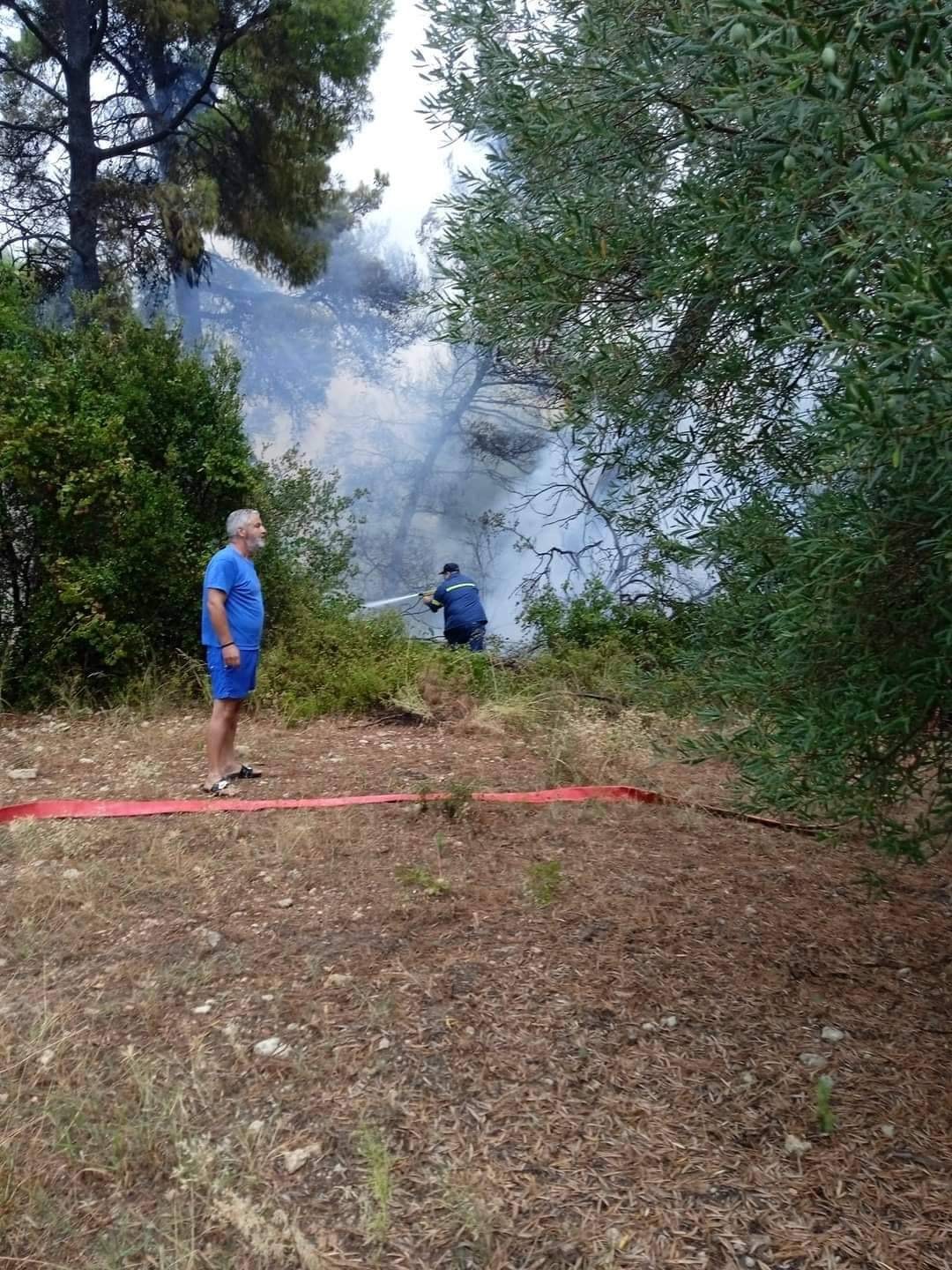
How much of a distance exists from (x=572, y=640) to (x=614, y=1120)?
7692mm

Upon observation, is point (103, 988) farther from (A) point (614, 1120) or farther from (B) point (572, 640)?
(B) point (572, 640)

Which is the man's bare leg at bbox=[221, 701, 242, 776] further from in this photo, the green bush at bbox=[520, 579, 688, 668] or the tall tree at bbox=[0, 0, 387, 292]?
the tall tree at bbox=[0, 0, 387, 292]

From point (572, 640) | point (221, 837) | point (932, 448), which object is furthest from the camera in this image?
point (572, 640)

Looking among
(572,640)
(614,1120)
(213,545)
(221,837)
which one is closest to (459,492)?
(572,640)

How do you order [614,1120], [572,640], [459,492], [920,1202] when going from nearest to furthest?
[920,1202] → [614,1120] → [572,640] → [459,492]

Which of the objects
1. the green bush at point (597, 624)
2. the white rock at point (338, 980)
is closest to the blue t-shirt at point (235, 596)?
the white rock at point (338, 980)

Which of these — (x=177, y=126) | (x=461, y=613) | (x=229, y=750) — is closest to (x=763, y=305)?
(x=229, y=750)

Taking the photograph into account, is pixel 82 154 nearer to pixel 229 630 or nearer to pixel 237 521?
pixel 237 521

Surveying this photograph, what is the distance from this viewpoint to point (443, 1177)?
240 centimetres

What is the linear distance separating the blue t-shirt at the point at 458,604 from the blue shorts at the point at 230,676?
506 centimetres

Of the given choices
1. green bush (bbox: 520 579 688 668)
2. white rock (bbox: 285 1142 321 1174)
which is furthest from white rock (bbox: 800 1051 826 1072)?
green bush (bbox: 520 579 688 668)

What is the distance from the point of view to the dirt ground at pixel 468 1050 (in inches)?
89.7

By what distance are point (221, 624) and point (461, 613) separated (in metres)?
5.32

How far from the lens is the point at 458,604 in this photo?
1066cm
